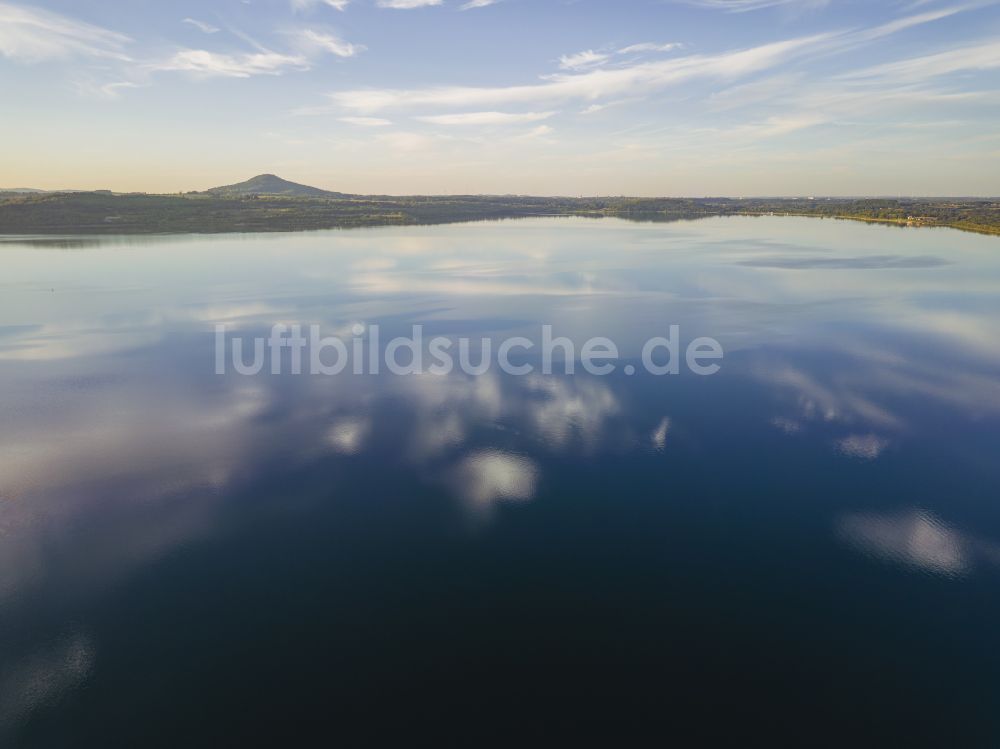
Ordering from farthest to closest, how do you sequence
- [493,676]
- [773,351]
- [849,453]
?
[773,351], [849,453], [493,676]

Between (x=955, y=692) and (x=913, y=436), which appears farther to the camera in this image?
(x=913, y=436)

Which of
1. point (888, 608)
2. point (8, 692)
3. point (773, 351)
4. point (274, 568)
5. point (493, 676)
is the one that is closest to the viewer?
point (8, 692)

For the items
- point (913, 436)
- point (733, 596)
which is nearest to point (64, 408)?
point (733, 596)

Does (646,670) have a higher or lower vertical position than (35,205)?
lower

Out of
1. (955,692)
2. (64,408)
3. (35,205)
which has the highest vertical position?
(35,205)

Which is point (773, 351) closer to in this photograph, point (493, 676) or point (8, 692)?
point (493, 676)

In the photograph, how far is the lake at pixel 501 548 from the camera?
35.6 ft

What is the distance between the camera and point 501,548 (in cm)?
1504

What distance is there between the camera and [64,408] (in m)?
23.5

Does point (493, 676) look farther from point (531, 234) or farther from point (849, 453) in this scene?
point (531, 234)

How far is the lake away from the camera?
10.9 m

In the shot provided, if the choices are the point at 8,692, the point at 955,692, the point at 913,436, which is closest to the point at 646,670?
the point at 955,692

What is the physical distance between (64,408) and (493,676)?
22.9 meters

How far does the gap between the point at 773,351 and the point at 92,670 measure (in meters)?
33.6
